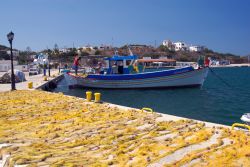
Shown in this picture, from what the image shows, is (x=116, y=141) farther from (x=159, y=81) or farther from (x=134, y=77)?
(x=159, y=81)

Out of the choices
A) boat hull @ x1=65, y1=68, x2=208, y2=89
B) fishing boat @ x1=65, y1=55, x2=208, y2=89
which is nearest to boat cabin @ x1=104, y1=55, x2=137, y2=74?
fishing boat @ x1=65, y1=55, x2=208, y2=89

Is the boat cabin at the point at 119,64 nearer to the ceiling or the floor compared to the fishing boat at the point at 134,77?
nearer to the ceiling

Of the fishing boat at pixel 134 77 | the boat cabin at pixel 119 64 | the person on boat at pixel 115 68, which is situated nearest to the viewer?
the fishing boat at pixel 134 77

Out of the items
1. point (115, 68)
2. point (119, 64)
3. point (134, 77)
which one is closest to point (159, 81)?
point (134, 77)

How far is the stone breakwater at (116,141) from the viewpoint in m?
6.60

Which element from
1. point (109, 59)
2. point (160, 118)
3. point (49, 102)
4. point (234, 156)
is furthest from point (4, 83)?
point (234, 156)

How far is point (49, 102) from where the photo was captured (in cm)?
1683

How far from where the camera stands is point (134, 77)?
3522 centimetres

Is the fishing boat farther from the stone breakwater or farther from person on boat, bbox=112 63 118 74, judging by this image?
the stone breakwater

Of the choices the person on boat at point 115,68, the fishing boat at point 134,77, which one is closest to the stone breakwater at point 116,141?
the fishing boat at point 134,77

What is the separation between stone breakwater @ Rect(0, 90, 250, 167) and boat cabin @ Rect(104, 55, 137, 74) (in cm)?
2401

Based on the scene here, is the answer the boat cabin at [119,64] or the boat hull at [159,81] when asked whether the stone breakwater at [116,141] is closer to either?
the boat hull at [159,81]

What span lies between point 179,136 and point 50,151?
3430 mm

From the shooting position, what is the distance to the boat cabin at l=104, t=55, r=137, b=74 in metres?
36.4
